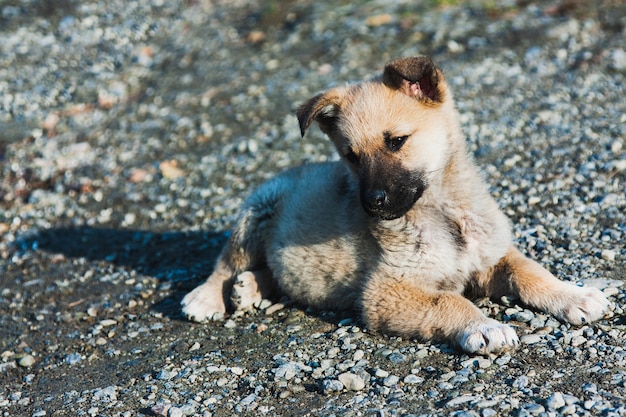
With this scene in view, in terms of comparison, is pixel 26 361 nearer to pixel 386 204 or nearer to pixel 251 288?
pixel 251 288

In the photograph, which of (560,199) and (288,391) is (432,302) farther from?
(560,199)

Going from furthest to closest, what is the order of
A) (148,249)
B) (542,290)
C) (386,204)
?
(148,249) < (542,290) < (386,204)

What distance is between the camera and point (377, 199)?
199 inches

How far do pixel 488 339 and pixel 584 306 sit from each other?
785mm

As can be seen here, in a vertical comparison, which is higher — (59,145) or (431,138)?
(431,138)

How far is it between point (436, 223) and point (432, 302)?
0.59 m

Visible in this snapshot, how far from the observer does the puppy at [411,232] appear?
16.9ft

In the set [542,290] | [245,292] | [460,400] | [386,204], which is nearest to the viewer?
[460,400]

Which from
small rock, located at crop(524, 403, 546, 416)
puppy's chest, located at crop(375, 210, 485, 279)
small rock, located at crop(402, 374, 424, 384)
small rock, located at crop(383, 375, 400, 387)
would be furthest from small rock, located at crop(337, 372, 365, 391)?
small rock, located at crop(524, 403, 546, 416)

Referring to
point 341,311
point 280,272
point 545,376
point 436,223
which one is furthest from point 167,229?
point 545,376

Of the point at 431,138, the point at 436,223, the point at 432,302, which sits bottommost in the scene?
the point at 432,302

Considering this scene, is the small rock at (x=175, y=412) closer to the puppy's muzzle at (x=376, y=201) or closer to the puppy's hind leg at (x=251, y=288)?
the puppy's hind leg at (x=251, y=288)

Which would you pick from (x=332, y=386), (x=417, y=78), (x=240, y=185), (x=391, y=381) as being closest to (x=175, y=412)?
(x=332, y=386)

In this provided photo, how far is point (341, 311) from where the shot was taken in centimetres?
Answer: 593
